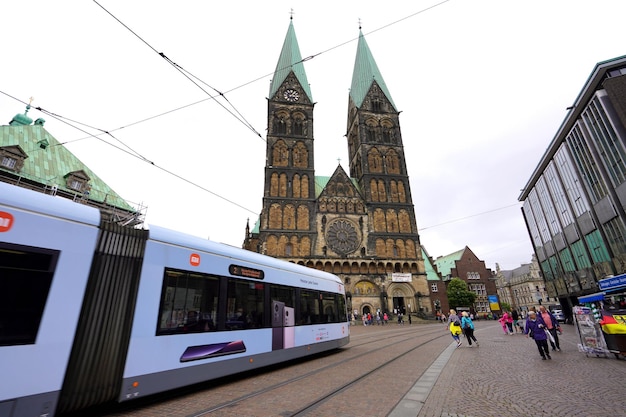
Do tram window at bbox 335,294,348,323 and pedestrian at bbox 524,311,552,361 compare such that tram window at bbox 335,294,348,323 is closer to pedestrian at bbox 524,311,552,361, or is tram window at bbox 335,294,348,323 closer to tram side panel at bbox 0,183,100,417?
pedestrian at bbox 524,311,552,361

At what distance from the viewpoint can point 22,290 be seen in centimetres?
361

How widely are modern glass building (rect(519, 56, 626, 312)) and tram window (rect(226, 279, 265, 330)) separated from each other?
23517 mm

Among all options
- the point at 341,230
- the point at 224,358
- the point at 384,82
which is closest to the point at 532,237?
the point at 341,230

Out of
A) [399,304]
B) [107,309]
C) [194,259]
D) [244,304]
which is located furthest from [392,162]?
[107,309]

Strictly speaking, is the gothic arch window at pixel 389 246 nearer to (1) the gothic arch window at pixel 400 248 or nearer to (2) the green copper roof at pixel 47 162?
(1) the gothic arch window at pixel 400 248

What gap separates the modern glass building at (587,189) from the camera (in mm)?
18531

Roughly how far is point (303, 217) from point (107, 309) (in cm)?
3316

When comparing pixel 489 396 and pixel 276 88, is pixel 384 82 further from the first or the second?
pixel 489 396

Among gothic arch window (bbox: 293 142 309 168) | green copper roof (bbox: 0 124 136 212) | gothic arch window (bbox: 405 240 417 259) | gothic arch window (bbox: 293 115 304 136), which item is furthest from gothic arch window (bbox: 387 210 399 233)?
green copper roof (bbox: 0 124 136 212)

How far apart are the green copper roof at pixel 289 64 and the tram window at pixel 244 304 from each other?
42.3m

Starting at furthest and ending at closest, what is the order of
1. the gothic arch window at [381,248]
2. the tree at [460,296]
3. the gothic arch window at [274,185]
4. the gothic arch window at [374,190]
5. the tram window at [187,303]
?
the tree at [460,296]
the gothic arch window at [374,190]
the gothic arch window at [381,248]
the gothic arch window at [274,185]
the tram window at [187,303]

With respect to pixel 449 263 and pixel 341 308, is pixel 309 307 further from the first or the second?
pixel 449 263

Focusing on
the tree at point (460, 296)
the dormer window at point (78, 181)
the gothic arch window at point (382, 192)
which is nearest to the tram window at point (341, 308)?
the dormer window at point (78, 181)

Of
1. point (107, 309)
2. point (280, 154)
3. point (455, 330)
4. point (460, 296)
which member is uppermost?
point (280, 154)
